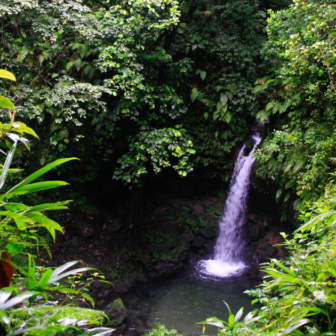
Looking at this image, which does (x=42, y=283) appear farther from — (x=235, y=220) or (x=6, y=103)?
(x=235, y=220)

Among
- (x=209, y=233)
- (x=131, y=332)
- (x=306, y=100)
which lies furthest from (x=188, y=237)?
(x=306, y=100)

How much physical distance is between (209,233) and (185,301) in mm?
3173

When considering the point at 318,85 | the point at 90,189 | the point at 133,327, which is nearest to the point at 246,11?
the point at 318,85

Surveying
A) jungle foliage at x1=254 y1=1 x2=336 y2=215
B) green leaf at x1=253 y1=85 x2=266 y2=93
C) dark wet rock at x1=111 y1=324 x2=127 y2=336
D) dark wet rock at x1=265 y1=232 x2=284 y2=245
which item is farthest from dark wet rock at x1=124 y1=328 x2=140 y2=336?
green leaf at x1=253 y1=85 x2=266 y2=93

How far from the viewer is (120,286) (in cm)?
729

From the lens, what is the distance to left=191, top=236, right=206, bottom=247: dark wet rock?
30.7 feet

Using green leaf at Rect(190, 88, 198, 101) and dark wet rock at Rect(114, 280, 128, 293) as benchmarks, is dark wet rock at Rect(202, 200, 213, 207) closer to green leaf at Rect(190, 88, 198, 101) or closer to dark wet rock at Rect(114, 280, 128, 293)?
green leaf at Rect(190, 88, 198, 101)

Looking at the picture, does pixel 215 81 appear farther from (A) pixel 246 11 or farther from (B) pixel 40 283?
(B) pixel 40 283

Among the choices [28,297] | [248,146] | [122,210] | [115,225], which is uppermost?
[248,146]

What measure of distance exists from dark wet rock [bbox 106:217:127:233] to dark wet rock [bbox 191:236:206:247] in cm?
257

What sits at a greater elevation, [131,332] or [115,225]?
[115,225]

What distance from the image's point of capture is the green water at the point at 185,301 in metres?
5.96

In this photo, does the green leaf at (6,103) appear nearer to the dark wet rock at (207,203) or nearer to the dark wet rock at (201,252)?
the dark wet rock at (201,252)

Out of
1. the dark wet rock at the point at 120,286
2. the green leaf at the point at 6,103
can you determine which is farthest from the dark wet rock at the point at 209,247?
the green leaf at the point at 6,103
